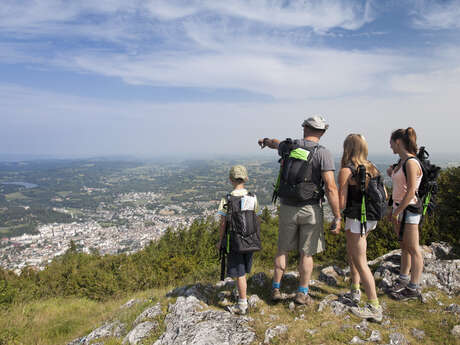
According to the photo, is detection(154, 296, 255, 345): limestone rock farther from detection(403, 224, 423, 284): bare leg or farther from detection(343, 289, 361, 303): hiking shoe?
detection(403, 224, 423, 284): bare leg

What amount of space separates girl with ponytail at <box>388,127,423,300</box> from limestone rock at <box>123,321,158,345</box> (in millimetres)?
4106

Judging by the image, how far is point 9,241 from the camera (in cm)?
6938

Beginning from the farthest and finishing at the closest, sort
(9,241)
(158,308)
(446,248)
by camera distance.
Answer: (9,241)
(446,248)
(158,308)

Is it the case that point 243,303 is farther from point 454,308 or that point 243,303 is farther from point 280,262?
point 454,308

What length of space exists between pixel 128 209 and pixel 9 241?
3802 cm

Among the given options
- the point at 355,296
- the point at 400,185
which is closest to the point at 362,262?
the point at 355,296

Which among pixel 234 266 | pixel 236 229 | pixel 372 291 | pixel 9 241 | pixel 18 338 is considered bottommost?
pixel 9 241

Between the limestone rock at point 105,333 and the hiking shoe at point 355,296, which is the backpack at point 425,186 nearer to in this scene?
the hiking shoe at point 355,296

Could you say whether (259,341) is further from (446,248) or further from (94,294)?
(94,294)

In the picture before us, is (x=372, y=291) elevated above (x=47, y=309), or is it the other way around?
(x=372, y=291)

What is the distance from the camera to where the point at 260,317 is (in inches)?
150

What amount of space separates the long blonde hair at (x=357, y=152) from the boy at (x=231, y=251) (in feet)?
4.63

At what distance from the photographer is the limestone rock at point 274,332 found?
3.29m

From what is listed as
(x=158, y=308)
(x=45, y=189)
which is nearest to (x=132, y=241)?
(x=158, y=308)
